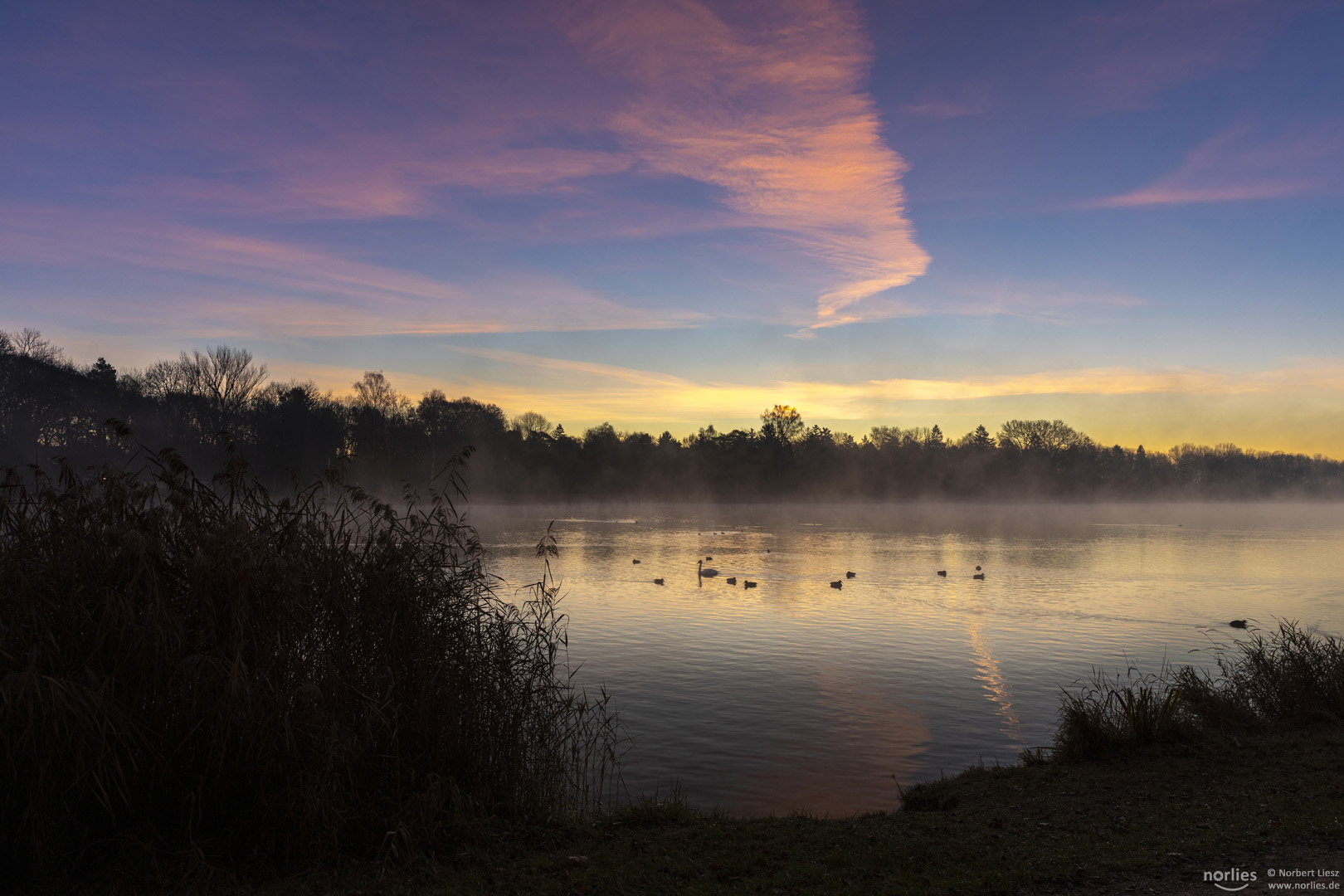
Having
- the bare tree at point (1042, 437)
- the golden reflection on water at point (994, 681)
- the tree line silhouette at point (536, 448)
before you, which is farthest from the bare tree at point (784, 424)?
the golden reflection on water at point (994, 681)

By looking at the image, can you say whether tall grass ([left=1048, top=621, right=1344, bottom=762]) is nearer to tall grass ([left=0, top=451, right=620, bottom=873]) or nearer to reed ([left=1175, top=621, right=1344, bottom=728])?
reed ([left=1175, top=621, right=1344, bottom=728])

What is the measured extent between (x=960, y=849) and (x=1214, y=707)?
673 cm

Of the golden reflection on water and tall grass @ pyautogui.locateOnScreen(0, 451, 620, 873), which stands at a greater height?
tall grass @ pyautogui.locateOnScreen(0, 451, 620, 873)

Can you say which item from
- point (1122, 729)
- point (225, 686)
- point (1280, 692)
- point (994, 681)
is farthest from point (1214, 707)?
point (225, 686)

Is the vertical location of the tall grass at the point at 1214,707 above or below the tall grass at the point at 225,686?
below

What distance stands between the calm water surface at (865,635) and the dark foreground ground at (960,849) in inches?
97.2

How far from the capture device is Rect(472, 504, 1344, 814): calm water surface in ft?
39.2

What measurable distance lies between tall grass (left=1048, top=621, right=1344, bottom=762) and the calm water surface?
2004 millimetres

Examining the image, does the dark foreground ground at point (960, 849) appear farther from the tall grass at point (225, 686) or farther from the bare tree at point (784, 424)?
the bare tree at point (784, 424)

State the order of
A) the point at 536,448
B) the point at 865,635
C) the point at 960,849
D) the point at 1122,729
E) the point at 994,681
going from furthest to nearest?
the point at 536,448
the point at 865,635
the point at 994,681
the point at 1122,729
the point at 960,849

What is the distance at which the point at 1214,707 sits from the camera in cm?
1095

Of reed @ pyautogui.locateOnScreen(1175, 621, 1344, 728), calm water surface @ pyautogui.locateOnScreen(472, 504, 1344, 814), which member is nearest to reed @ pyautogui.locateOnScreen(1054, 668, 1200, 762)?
reed @ pyautogui.locateOnScreen(1175, 621, 1344, 728)

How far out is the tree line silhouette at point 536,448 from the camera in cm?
5481

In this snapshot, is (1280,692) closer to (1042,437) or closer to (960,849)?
(960,849)
